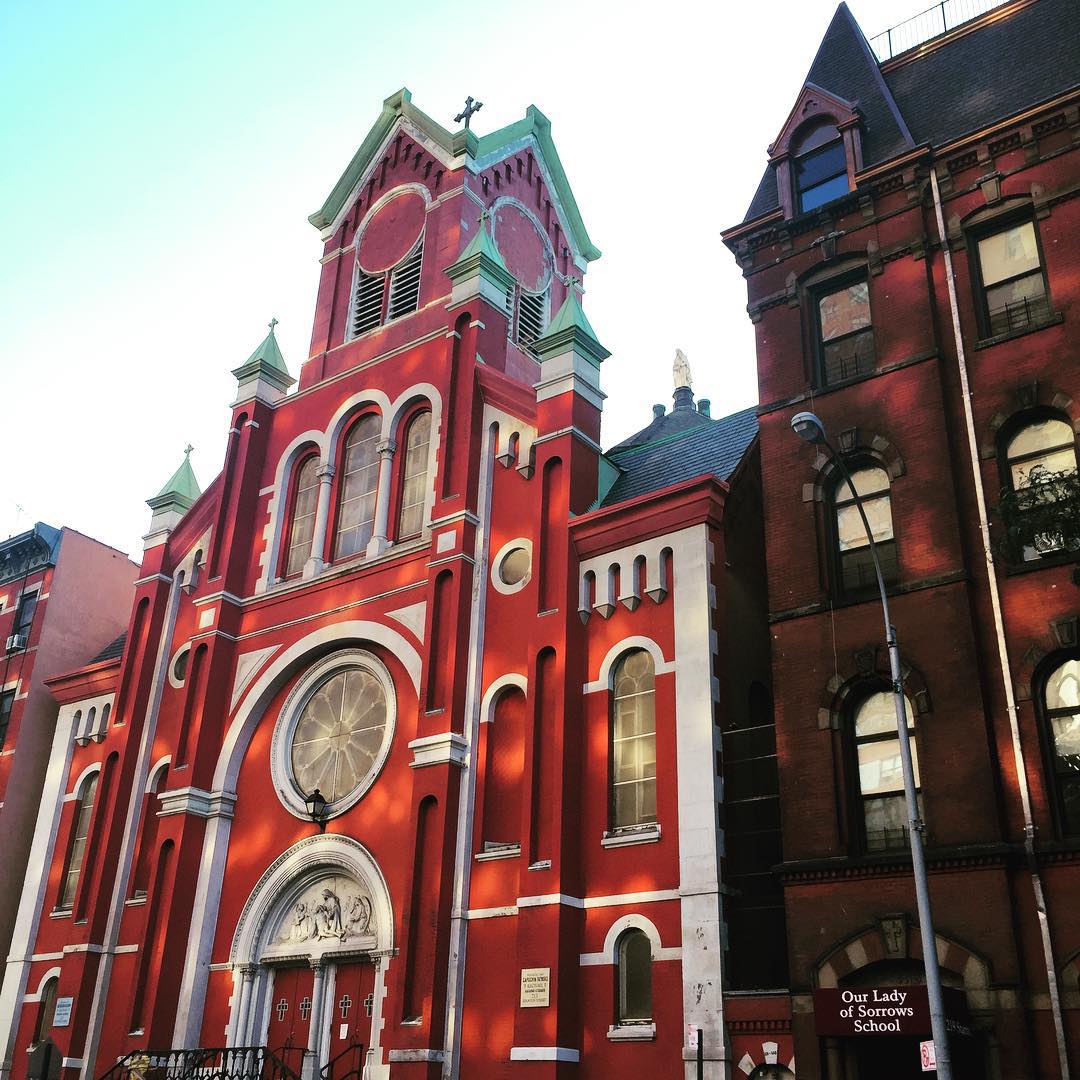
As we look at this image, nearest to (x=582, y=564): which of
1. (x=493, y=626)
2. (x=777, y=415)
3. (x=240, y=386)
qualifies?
(x=493, y=626)

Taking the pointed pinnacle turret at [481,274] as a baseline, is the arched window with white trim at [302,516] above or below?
below

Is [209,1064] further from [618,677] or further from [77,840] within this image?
[618,677]

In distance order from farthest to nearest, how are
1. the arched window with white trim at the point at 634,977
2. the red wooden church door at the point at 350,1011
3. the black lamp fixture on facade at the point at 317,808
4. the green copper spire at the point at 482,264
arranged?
the green copper spire at the point at 482,264 → the black lamp fixture on facade at the point at 317,808 → the red wooden church door at the point at 350,1011 → the arched window with white trim at the point at 634,977

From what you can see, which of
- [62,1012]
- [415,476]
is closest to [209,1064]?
[62,1012]

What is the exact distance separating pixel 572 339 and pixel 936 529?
979 cm

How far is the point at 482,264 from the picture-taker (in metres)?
28.7

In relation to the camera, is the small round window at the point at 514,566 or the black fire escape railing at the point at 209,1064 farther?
the small round window at the point at 514,566

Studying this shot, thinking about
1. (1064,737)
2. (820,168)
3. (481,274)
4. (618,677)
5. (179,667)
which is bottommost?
(1064,737)

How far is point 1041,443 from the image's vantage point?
1834 centimetres

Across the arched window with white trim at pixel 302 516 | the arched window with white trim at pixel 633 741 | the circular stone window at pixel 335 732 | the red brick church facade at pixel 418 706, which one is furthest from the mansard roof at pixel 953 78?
the arched window with white trim at pixel 302 516

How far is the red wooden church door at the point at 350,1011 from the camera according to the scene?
76.1 feet

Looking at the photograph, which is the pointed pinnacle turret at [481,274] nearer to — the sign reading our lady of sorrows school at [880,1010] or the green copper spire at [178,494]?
the green copper spire at [178,494]

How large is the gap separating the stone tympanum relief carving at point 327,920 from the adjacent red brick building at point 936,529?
29.1ft

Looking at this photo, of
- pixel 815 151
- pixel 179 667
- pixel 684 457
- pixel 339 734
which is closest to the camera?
pixel 815 151
